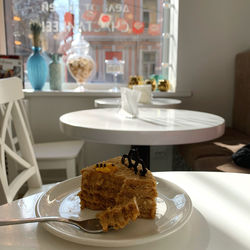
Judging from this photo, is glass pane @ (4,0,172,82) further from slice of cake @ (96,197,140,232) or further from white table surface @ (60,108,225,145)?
slice of cake @ (96,197,140,232)

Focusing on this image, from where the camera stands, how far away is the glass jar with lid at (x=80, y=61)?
2625 millimetres

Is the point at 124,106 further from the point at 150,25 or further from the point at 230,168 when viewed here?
the point at 150,25

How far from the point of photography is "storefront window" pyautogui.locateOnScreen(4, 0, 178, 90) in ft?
9.33

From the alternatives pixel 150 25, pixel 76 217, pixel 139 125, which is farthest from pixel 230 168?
pixel 150 25

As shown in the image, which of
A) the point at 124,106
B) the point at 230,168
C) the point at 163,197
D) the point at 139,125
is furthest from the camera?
the point at 124,106

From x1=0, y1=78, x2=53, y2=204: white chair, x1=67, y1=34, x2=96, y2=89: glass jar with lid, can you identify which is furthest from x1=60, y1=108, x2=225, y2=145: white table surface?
x1=67, y1=34, x2=96, y2=89: glass jar with lid

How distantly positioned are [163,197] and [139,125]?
0.75 meters

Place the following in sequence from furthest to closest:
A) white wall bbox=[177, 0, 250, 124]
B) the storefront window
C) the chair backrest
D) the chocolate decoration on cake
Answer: the storefront window
white wall bbox=[177, 0, 250, 124]
the chair backrest
the chocolate decoration on cake

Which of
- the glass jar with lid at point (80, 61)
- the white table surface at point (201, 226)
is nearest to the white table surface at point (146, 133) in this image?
the white table surface at point (201, 226)

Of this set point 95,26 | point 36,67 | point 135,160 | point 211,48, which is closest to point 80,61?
point 36,67

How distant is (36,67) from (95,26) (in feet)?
2.51

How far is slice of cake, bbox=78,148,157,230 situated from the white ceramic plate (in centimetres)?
2

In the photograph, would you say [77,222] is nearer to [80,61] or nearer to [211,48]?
[80,61]

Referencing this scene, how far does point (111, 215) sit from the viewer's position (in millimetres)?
402
